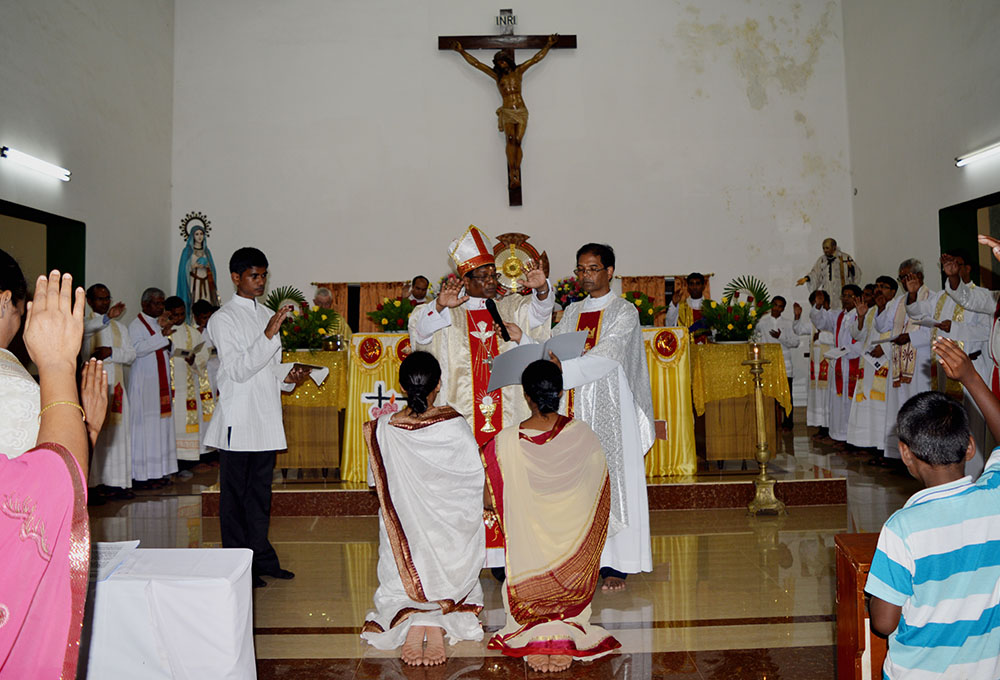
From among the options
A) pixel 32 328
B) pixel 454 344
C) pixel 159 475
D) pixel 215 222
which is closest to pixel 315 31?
pixel 215 222

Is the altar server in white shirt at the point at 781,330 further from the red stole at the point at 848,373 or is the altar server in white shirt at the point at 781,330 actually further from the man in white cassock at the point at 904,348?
the man in white cassock at the point at 904,348

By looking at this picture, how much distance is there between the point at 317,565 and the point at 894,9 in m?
11.4

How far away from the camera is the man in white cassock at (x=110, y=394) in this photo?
7.36m

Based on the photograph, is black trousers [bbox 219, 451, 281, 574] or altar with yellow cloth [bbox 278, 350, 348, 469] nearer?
black trousers [bbox 219, 451, 281, 574]

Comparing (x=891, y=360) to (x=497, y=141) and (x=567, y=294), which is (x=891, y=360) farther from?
(x=497, y=141)

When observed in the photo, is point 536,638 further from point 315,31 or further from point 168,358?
point 315,31

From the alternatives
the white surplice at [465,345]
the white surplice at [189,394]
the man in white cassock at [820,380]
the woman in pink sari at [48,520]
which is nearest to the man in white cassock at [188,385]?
the white surplice at [189,394]

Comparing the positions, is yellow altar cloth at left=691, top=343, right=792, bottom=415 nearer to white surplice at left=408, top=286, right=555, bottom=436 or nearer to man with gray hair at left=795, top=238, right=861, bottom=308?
white surplice at left=408, top=286, right=555, bottom=436

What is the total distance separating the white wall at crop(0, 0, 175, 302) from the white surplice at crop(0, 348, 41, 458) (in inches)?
317

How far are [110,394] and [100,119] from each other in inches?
195

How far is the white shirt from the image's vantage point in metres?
4.39

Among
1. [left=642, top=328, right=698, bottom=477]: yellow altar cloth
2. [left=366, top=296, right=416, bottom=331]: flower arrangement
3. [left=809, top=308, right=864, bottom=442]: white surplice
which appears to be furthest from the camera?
[left=809, top=308, right=864, bottom=442]: white surplice

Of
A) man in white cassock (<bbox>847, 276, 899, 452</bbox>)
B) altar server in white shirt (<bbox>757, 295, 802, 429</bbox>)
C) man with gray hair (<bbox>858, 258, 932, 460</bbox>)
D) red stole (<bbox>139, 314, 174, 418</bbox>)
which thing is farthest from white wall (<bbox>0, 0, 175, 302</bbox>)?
man in white cassock (<bbox>847, 276, 899, 452</bbox>)

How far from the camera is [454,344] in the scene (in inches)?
186
